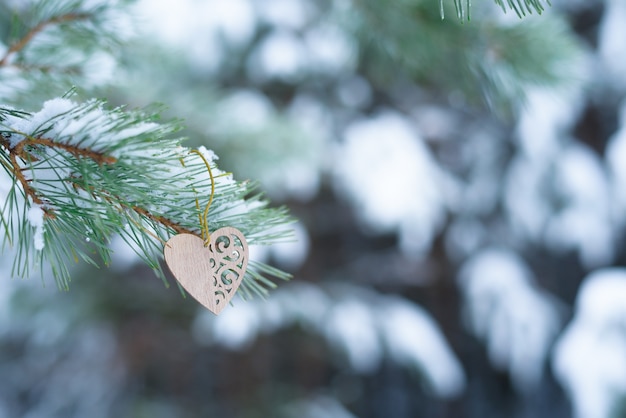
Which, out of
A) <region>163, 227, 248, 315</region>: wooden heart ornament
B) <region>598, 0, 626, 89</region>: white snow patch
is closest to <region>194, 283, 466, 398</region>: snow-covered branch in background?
<region>598, 0, 626, 89</region>: white snow patch

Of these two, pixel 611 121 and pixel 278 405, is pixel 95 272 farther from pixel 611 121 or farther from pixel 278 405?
pixel 611 121

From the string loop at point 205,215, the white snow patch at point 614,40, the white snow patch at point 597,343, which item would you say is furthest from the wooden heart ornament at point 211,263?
the white snow patch at point 614,40

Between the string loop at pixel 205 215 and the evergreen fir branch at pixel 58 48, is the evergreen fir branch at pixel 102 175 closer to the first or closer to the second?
the string loop at pixel 205 215

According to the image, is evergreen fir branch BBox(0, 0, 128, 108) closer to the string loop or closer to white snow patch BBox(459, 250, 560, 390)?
the string loop

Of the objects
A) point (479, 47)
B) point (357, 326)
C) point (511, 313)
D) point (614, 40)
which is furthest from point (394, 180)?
point (479, 47)

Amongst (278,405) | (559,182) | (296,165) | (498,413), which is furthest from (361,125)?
(498,413)

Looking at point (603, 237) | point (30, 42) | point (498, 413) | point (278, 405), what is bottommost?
point (498, 413)
